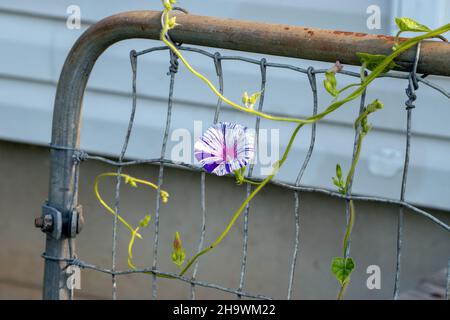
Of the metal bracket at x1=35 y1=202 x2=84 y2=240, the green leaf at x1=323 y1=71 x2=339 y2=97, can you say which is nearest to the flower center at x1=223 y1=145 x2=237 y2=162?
the green leaf at x1=323 y1=71 x2=339 y2=97

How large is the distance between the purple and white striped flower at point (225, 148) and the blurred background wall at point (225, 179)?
1299 millimetres

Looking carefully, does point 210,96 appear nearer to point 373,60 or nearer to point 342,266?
point 342,266

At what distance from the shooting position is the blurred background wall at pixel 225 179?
9.05 ft

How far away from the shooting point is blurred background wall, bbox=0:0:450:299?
2.76 meters

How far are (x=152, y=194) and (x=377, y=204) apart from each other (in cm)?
84

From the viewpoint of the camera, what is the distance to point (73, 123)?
5.54ft

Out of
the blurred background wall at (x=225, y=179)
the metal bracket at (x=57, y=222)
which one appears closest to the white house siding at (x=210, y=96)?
the blurred background wall at (x=225, y=179)

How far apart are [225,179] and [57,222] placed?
133cm

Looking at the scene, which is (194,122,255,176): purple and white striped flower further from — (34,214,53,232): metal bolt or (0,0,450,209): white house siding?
(0,0,450,209): white house siding

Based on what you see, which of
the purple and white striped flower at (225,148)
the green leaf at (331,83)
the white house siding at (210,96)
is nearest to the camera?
the green leaf at (331,83)

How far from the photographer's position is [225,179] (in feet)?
9.86

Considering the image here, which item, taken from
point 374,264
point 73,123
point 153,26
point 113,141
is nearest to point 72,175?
point 73,123

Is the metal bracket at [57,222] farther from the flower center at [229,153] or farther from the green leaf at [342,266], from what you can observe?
the green leaf at [342,266]

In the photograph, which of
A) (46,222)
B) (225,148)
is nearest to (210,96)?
(46,222)
